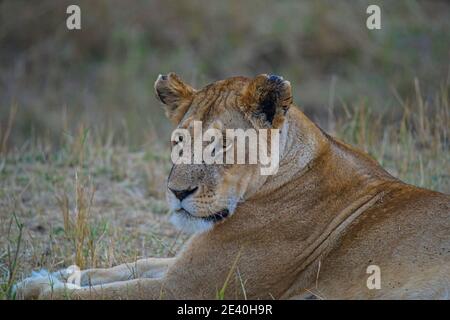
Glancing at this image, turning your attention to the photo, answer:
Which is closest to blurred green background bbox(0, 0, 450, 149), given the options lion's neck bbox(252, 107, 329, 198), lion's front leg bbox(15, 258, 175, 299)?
lion's front leg bbox(15, 258, 175, 299)

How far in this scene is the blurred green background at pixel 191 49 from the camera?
14109 mm

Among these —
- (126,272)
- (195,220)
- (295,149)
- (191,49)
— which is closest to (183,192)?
(195,220)

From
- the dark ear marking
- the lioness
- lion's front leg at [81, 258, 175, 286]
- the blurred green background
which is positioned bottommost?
lion's front leg at [81, 258, 175, 286]

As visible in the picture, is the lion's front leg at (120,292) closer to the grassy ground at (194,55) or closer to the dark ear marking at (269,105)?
the dark ear marking at (269,105)

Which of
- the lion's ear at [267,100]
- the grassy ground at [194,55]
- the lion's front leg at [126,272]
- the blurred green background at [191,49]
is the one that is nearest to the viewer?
the lion's ear at [267,100]

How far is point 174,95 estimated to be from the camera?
17.8ft

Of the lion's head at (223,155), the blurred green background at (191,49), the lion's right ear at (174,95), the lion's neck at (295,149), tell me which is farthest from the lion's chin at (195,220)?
the blurred green background at (191,49)

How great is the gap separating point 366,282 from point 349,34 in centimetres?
1133

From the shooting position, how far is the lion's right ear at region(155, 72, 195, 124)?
17.6 ft

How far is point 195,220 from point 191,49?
36.0 ft

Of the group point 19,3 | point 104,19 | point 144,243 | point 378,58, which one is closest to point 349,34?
point 378,58

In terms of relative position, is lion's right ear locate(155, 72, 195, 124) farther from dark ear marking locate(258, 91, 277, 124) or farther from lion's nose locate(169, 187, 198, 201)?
lion's nose locate(169, 187, 198, 201)

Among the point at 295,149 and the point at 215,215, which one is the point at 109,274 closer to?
Result: the point at 215,215

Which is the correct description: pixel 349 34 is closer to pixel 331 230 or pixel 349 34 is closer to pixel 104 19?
pixel 104 19
